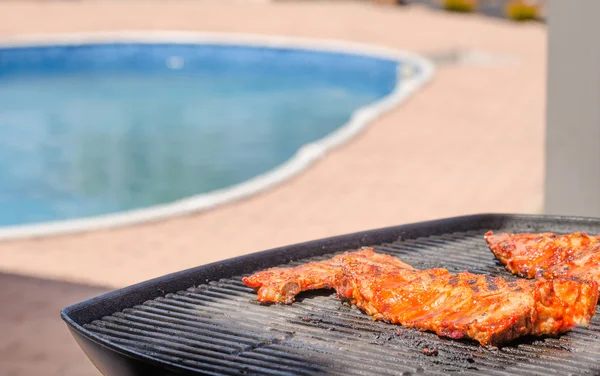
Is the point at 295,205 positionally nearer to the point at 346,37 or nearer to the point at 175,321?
the point at 175,321

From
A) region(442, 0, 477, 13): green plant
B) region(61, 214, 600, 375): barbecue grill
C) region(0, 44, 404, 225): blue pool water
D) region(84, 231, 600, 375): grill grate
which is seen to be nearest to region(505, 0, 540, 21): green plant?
region(442, 0, 477, 13): green plant

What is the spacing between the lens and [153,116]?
46.1 feet

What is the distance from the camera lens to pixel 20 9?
72.0 ft

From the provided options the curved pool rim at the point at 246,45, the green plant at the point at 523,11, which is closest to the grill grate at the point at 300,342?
the curved pool rim at the point at 246,45

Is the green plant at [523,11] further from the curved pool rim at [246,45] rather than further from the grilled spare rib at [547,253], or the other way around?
the grilled spare rib at [547,253]

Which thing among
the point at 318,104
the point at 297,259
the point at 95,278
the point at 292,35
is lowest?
the point at 95,278

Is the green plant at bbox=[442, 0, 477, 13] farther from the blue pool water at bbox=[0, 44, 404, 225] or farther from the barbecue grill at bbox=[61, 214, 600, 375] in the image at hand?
the barbecue grill at bbox=[61, 214, 600, 375]

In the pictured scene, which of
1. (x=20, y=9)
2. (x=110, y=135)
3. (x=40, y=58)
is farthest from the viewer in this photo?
(x=20, y=9)

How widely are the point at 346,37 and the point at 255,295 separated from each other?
15875mm

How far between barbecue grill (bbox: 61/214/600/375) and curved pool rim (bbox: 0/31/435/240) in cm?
410

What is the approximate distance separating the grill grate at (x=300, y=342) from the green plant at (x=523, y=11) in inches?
731

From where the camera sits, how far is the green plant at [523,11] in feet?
67.5

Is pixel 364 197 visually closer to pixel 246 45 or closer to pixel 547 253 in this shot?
pixel 547 253

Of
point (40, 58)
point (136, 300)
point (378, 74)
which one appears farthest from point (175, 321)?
point (40, 58)
